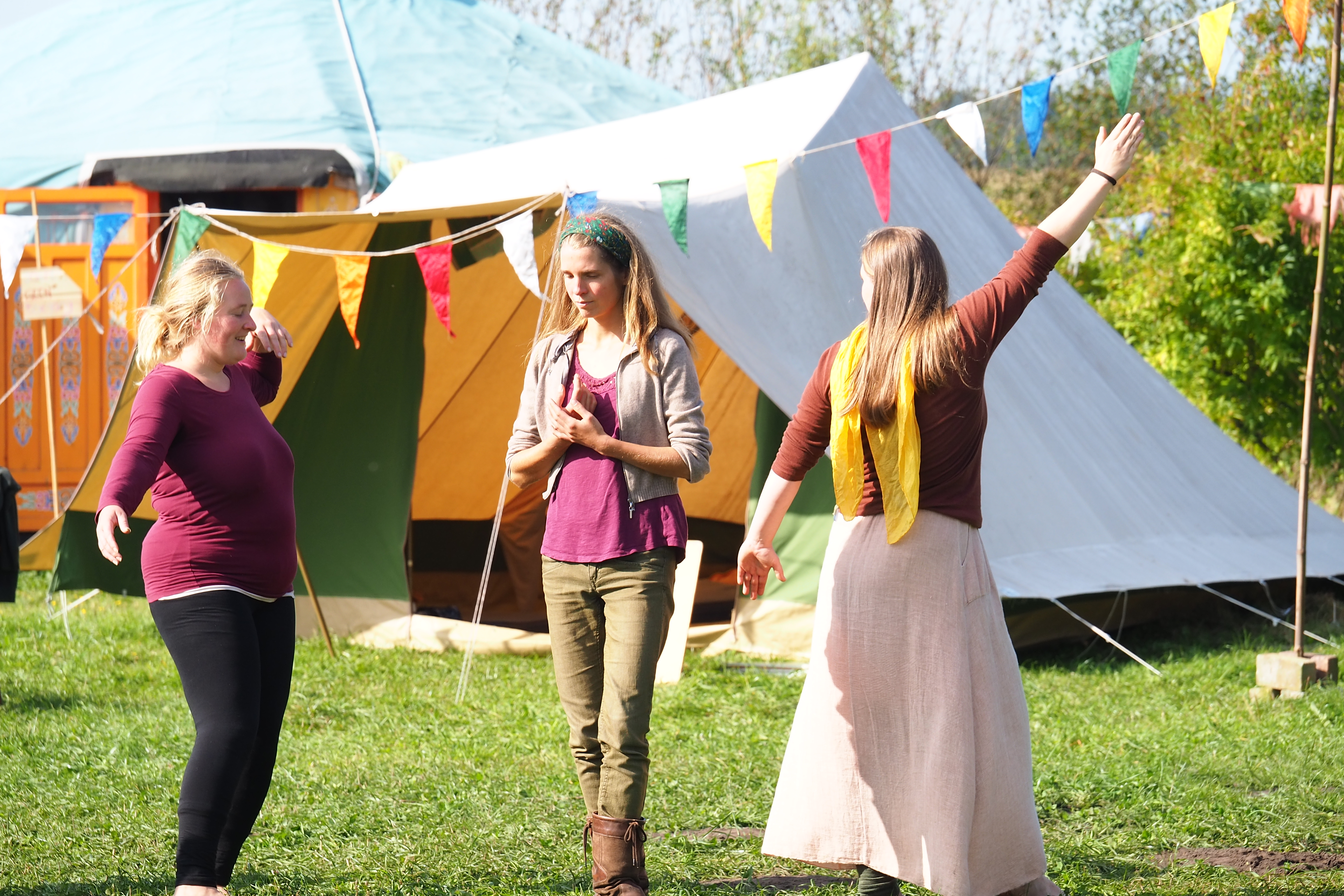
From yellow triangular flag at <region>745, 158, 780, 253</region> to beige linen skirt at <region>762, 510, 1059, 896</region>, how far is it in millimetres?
2477

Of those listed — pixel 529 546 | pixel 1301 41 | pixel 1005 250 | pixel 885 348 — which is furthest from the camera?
pixel 529 546

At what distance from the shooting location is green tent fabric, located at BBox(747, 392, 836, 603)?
17.6 ft

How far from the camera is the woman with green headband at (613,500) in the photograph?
2.64 metres

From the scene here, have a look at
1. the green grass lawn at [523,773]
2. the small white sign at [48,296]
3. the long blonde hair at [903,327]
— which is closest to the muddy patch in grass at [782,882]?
the green grass lawn at [523,773]

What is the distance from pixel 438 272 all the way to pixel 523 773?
6.67ft

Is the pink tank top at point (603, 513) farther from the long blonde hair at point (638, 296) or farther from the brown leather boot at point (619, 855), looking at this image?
the brown leather boot at point (619, 855)

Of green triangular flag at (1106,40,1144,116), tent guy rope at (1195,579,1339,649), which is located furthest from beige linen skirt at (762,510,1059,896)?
tent guy rope at (1195,579,1339,649)

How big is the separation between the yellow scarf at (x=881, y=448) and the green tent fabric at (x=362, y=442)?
147 inches

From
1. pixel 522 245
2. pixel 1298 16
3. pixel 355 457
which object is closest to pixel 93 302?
pixel 355 457

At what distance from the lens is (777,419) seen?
17.7 ft

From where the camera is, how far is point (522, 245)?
4.94 metres

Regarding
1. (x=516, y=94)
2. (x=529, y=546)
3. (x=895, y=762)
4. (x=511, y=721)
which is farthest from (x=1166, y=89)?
(x=895, y=762)

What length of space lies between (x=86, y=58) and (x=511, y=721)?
810 centimetres

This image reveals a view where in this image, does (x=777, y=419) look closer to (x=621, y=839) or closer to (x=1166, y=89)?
(x=621, y=839)
